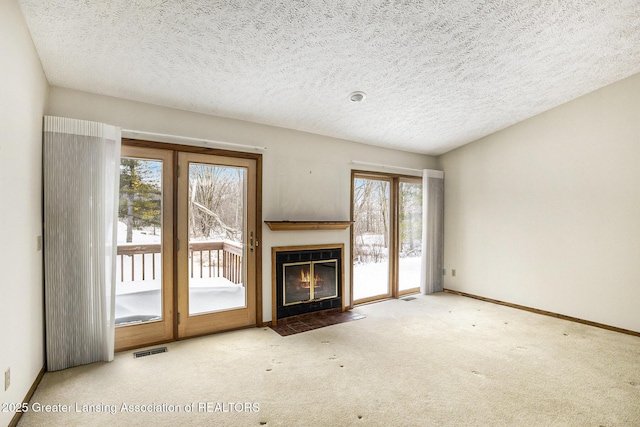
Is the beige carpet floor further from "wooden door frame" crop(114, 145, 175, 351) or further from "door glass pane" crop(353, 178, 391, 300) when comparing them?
"door glass pane" crop(353, 178, 391, 300)

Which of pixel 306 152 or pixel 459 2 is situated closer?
pixel 459 2

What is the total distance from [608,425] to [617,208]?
269cm

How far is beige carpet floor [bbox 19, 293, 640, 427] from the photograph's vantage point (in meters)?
2.07

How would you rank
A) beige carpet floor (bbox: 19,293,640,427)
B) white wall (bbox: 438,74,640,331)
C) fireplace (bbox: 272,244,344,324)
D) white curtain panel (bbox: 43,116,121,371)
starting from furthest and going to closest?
fireplace (bbox: 272,244,344,324), white wall (bbox: 438,74,640,331), white curtain panel (bbox: 43,116,121,371), beige carpet floor (bbox: 19,293,640,427)

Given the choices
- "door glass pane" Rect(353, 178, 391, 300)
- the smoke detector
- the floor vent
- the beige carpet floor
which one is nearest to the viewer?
the beige carpet floor

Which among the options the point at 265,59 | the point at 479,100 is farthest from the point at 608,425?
the point at 265,59

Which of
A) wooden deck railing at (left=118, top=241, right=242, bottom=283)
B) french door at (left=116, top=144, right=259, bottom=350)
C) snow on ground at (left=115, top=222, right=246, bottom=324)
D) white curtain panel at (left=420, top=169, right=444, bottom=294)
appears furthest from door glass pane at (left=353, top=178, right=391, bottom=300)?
snow on ground at (left=115, top=222, right=246, bottom=324)

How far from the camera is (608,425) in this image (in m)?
2.01

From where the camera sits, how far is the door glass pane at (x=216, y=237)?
3.38 m

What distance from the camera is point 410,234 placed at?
5.32m

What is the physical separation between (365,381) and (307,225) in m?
1.94

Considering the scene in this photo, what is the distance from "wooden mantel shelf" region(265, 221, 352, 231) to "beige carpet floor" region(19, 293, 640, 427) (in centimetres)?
119

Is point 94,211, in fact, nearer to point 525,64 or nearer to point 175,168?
point 175,168

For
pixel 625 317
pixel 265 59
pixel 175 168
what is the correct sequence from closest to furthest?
pixel 265 59 < pixel 175 168 < pixel 625 317
